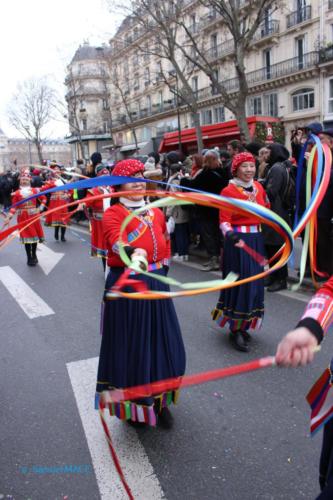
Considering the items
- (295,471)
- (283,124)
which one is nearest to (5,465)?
(295,471)

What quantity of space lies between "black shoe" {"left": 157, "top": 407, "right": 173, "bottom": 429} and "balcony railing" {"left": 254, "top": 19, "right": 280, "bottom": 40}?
32.5m

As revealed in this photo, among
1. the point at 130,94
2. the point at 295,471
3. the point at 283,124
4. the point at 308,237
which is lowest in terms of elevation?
the point at 295,471

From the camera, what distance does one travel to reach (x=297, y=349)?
4.90 feet

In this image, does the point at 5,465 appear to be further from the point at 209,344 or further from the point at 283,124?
the point at 283,124

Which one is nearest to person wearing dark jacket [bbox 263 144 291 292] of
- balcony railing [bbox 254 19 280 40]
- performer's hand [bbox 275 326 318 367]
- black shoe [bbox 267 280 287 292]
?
black shoe [bbox 267 280 287 292]

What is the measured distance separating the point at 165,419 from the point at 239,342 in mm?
1435

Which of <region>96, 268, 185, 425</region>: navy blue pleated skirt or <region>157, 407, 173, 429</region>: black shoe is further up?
<region>96, 268, 185, 425</region>: navy blue pleated skirt

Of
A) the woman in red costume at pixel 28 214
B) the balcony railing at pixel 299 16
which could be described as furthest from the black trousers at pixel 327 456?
the balcony railing at pixel 299 16

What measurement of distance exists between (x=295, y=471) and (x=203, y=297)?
351cm

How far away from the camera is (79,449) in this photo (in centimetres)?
287

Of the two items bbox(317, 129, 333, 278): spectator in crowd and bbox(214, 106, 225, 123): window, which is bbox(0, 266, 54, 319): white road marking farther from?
bbox(214, 106, 225, 123): window

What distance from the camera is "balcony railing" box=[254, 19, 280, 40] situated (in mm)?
30781

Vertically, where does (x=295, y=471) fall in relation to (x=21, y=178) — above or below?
below

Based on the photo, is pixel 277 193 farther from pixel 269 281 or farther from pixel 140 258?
pixel 140 258
